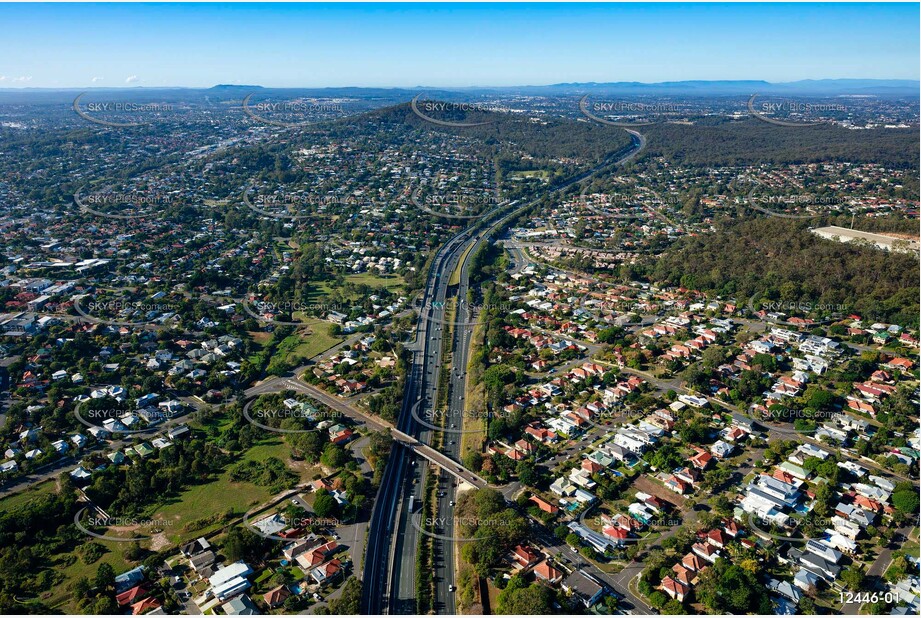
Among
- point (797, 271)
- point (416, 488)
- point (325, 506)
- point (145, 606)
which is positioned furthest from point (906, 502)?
point (145, 606)

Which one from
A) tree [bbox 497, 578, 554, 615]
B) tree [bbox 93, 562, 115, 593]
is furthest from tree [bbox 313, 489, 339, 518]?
tree [bbox 497, 578, 554, 615]

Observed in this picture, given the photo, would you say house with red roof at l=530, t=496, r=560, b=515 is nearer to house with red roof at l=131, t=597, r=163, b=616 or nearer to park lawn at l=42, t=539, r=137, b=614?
house with red roof at l=131, t=597, r=163, b=616

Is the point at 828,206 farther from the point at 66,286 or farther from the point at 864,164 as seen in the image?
the point at 66,286

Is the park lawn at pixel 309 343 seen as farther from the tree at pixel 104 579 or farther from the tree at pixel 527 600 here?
the tree at pixel 527 600

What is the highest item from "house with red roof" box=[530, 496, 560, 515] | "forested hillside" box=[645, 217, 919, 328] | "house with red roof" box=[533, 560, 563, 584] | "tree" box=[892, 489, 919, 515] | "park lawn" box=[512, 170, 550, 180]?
"park lawn" box=[512, 170, 550, 180]

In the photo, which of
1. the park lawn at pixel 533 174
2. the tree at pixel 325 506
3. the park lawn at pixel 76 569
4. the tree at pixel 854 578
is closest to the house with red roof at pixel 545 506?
the tree at pixel 325 506

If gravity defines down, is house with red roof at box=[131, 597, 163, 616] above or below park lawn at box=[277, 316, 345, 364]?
below
